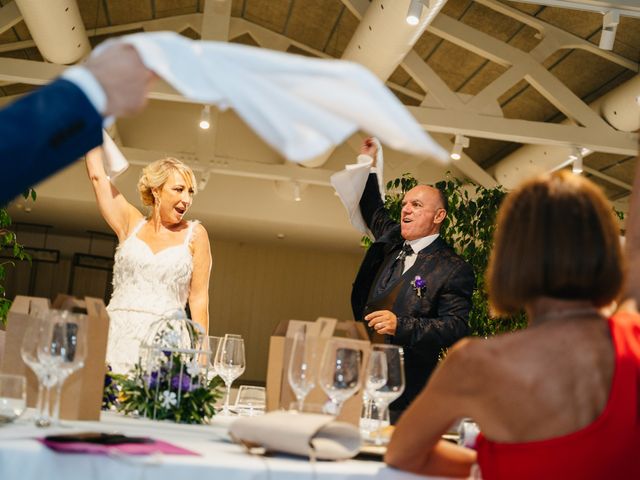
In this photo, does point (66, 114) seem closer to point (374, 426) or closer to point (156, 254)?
point (374, 426)

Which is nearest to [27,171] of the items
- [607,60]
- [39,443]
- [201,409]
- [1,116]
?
[1,116]

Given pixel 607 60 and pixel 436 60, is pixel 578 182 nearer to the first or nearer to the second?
pixel 607 60

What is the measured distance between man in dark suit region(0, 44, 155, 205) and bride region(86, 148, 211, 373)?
240 centimetres

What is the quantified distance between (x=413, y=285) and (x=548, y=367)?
7.64ft

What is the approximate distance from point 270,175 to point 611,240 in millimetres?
10227

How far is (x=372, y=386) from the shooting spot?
186cm

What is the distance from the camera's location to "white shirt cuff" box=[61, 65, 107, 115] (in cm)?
125

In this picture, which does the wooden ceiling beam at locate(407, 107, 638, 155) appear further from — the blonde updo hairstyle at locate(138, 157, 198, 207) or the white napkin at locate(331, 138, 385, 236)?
the blonde updo hairstyle at locate(138, 157, 198, 207)

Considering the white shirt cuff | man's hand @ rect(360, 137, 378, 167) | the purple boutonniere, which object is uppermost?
man's hand @ rect(360, 137, 378, 167)

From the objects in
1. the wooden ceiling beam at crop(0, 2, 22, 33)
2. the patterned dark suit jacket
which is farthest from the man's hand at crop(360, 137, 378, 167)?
the wooden ceiling beam at crop(0, 2, 22, 33)

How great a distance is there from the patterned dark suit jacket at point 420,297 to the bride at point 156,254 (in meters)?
0.74

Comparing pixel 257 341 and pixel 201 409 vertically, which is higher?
pixel 257 341

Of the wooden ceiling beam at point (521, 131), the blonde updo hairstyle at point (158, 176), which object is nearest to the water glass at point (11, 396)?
the blonde updo hairstyle at point (158, 176)

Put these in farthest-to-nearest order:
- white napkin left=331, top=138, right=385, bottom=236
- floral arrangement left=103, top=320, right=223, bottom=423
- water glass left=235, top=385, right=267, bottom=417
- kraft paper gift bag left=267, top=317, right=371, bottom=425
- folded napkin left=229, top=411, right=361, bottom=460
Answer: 1. white napkin left=331, top=138, right=385, bottom=236
2. water glass left=235, top=385, right=267, bottom=417
3. floral arrangement left=103, top=320, right=223, bottom=423
4. kraft paper gift bag left=267, top=317, right=371, bottom=425
5. folded napkin left=229, top=411, right=361, bottom=460
